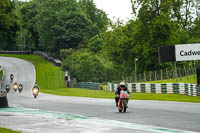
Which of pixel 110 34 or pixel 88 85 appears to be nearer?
pixel 88 85

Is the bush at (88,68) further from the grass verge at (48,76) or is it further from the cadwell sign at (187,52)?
the cadwell sign at (187,52)

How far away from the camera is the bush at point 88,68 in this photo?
70750 millimetres

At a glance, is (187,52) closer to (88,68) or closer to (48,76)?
(88,68)

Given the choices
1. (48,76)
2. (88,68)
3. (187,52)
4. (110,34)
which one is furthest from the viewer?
(110,34)

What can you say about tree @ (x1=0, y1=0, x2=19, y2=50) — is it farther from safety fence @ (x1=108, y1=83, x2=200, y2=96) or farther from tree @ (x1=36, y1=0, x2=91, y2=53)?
safety fence @ (x1=108, y1=83, x2=200, y2=96)

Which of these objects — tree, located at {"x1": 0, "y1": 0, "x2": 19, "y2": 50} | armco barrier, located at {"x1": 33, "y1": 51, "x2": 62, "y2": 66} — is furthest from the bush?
tree, located at {"x1": 0, "y1": 0, "x2": 19, "y2": 50}

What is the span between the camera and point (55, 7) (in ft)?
338

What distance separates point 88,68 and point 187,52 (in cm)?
3239

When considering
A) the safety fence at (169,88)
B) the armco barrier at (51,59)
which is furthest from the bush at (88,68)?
the safety fence at (169,88)

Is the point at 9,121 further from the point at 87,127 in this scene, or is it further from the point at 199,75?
the point at 199,75

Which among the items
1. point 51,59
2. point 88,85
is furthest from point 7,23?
point 88,85

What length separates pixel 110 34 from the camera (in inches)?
3602

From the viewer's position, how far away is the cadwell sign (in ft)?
128

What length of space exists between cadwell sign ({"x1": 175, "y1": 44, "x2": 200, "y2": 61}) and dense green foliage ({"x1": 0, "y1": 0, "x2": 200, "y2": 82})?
2628 centimetres
